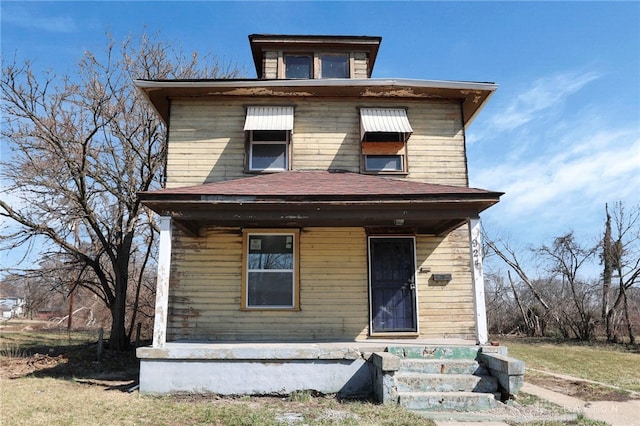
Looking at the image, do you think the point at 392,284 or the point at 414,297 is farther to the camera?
the point at 392,284

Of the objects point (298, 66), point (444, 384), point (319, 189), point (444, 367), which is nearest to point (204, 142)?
point (319, 189)

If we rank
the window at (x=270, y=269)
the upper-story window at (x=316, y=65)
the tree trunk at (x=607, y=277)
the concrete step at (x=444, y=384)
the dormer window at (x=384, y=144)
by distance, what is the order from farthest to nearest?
the tree trunk at (x=607, y=277) < the upper-story window at (x=316, y=65) < the dormer window at (x=384, y=144) < the window at (x=270, y=269) < the concrete step at (x=444, y=384)

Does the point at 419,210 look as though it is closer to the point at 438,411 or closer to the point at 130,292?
the point at 438,411

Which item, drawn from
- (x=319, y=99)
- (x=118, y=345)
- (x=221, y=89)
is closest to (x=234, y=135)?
(x=221, y=89)

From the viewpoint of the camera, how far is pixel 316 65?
1109 cm

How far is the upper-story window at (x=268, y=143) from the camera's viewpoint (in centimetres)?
944

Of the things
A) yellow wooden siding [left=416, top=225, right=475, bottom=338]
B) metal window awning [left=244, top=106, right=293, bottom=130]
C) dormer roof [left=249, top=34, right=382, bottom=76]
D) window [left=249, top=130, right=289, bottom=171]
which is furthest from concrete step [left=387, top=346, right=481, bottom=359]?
dormer roof [left=249, top=34, right=382, bottom=76]

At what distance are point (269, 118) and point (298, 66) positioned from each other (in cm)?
256

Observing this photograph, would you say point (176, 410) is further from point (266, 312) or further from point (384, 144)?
point (384, 144)

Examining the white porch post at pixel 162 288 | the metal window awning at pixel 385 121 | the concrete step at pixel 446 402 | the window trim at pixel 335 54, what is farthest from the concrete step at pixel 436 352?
the window trim at pixel 335 54

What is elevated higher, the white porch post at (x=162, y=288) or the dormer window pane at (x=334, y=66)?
the dormer window pane at (x=334, y=66)

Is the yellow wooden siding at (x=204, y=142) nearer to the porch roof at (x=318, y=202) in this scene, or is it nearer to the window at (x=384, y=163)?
the porch roof at (x=318, y=202)

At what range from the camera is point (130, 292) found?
19516mm

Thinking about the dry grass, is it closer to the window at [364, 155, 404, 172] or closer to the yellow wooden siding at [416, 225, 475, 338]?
the yellow wooden siding at [416, 225, 475, 338]
